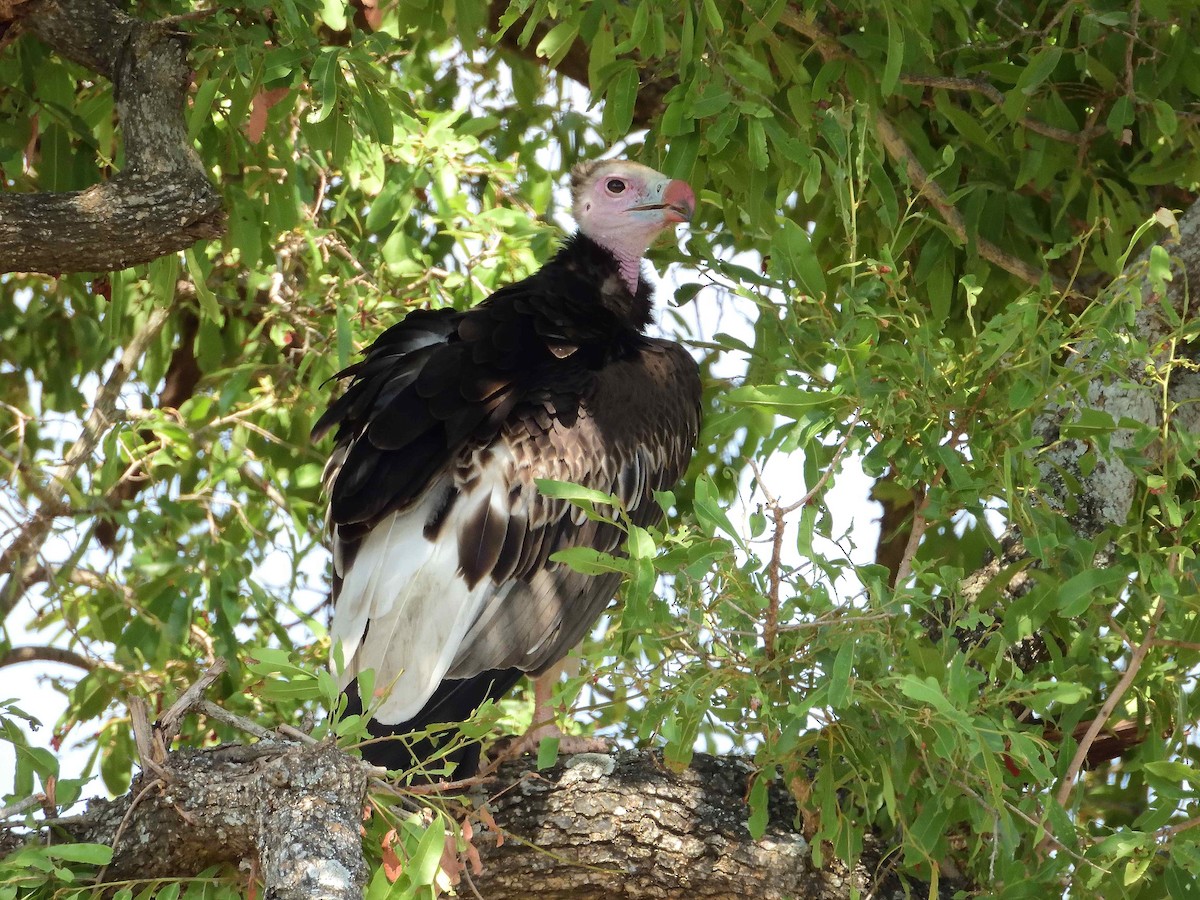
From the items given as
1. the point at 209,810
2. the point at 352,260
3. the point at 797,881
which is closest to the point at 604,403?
the point at 352,260

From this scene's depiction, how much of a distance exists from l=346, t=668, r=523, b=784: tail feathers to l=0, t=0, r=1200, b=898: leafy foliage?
13.9 inches

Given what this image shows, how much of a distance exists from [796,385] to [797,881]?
1280 mm

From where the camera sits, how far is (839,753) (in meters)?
3.46

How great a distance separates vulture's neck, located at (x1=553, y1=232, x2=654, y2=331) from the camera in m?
5.22

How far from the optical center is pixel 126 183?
380 centimetres

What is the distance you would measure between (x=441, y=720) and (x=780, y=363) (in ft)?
4.96

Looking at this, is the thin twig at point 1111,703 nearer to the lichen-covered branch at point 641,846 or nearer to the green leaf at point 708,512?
the lichen-covered branch at point 641,846

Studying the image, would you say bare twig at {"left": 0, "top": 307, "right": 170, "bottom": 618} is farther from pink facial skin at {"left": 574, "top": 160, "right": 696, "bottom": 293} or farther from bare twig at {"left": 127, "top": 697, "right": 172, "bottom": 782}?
bare twig at {"left": 127, "top": 697, "right": 172, "bottom": 782}

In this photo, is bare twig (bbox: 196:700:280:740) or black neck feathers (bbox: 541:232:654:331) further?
black neck feathers (bbox: 541:232:654:331)

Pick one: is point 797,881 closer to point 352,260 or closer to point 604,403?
point 604,403

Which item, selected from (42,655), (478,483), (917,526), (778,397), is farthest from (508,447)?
(42,655)

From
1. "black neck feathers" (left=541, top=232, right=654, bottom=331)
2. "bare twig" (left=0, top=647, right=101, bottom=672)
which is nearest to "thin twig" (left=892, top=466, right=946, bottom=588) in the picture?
"black neck feathers" (left=541, top=232, right=654, bottom=331)

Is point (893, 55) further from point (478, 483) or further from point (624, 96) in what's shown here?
point (478, 483)

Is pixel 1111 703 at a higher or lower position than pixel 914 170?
lower
